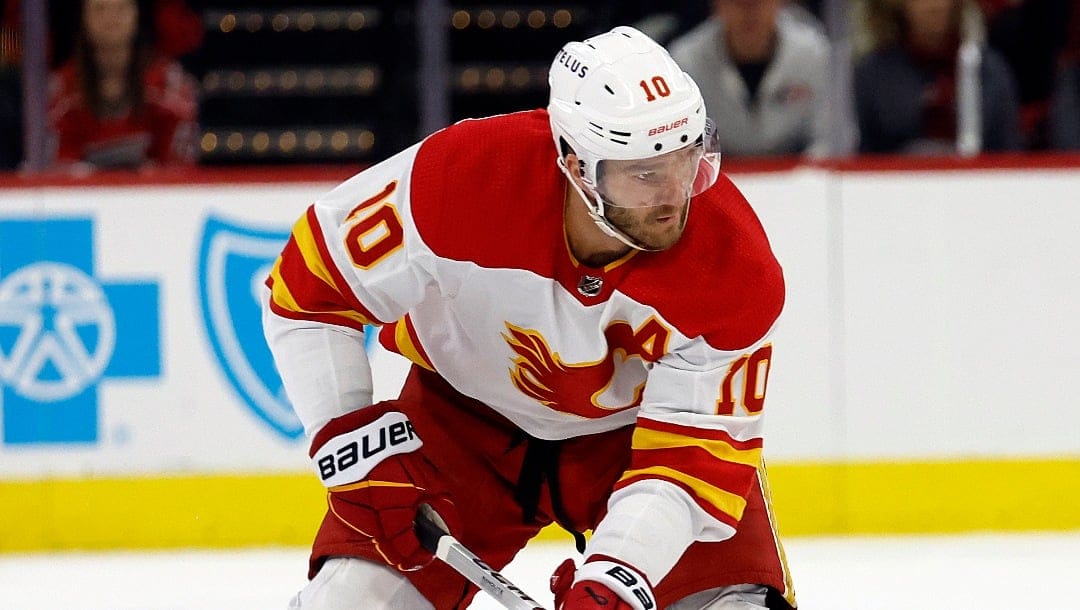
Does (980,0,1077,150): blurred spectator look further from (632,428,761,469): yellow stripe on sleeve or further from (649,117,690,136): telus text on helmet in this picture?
(649,117,690,136): telus text on helmet

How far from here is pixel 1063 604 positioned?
13.1 ft

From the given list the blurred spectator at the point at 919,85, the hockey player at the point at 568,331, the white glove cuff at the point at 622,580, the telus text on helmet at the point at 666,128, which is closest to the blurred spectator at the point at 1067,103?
the blurred spectator at the point at 919,85

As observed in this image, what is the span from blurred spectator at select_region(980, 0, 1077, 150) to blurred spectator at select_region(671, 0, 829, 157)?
2.11 feet

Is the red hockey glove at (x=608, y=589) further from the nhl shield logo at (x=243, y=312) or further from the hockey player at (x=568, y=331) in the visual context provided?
the nhl shield logo at (x=243, y=312)

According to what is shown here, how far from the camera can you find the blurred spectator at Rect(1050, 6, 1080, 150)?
5242 mm

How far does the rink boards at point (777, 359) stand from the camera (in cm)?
478

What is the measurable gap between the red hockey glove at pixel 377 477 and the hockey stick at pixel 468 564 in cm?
3

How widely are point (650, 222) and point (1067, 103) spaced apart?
126 inches

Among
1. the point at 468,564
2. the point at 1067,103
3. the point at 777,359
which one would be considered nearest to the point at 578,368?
the point at 468,564

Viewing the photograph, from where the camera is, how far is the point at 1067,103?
17.4ft

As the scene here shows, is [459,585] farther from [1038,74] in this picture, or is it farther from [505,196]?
[1038,74]

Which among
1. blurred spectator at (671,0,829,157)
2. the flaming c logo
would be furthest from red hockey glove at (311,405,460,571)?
blurred spectator at (671,0,829,157)

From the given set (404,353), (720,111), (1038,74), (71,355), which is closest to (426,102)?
(720,111)

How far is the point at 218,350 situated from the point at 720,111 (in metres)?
1.63
